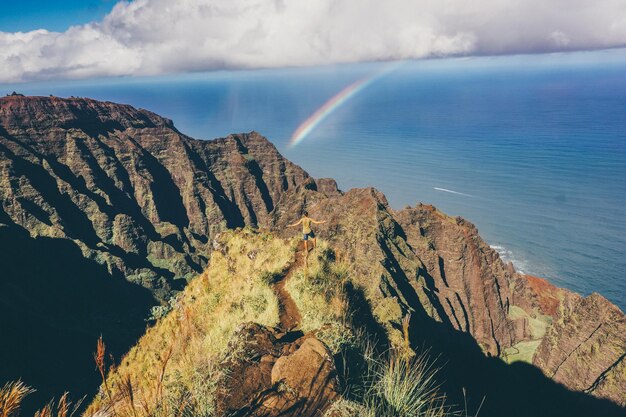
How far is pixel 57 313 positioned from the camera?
58094mm

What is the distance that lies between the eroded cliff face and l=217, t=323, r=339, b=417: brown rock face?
263 ft

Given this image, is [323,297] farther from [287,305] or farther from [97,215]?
[97,215]

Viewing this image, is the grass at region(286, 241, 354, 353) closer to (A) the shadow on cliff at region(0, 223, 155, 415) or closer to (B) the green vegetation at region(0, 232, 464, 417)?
(B) the green vegetation at region(0, 232, 464, 417)

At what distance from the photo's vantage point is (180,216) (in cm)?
10825

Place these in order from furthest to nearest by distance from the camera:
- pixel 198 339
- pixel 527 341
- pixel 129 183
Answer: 1. pixel 129 183
2. pixel 527 341
3. pixel 198 339

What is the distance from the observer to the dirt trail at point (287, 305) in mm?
8656

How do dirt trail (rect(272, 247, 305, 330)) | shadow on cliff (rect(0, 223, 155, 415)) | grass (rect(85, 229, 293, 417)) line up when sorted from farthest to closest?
shadow on cliff (rect(0, 223, 155, 415))
dirt trail (rect(272, 247, 305, 330))
grass (rect(85, 229, 293, 417))

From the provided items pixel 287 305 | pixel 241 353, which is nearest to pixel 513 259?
pixel 287 305

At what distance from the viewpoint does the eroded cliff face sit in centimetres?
8194

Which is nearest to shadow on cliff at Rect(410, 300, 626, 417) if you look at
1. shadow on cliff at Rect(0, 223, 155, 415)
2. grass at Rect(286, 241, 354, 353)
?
grass at Rect(286, 241, 354, 353)

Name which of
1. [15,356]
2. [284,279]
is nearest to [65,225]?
[15,356]

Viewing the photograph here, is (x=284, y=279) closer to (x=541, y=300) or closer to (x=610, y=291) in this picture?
(x=541, y=300)

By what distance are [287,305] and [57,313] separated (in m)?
65.1

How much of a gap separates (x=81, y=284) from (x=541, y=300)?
8230 centimetres
